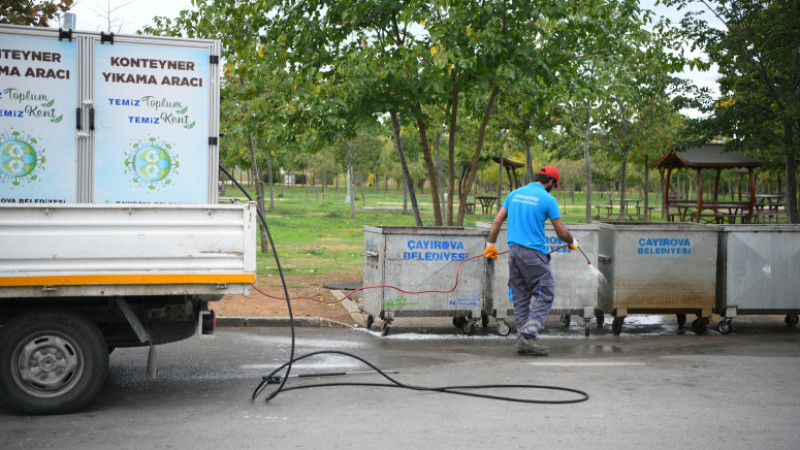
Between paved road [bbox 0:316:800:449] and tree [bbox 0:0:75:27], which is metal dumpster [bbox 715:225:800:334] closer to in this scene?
paved road [bbox 0:316:800:449]

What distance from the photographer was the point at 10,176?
19.0ft

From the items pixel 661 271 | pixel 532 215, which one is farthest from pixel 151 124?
pixel 661 271

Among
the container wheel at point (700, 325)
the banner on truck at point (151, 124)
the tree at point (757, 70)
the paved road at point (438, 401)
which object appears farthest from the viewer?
the tree at point (757, 70)

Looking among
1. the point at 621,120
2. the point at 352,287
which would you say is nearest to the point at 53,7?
the point at 352,287

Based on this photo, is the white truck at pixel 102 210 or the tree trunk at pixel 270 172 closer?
the white truck at pixel 102 210

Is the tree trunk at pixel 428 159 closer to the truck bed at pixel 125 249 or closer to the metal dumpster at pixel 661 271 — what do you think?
the metal dumpster at pixel 661 271

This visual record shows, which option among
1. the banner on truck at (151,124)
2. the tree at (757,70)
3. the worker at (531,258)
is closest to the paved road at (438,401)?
→ the worker at (531,258)

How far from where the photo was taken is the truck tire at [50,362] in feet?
17.9

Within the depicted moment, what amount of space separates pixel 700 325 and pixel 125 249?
22.9 ft

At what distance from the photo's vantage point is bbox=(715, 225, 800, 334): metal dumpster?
31.9 ft

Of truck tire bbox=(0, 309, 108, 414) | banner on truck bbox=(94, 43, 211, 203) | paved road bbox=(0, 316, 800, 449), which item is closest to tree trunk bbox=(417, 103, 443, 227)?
paved road bbox=(0, 316, 800, 449)

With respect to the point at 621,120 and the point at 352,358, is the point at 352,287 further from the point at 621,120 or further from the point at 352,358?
the point at 621,120

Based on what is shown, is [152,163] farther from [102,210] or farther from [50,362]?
[50,362]

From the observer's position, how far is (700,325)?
9695 millimetres
